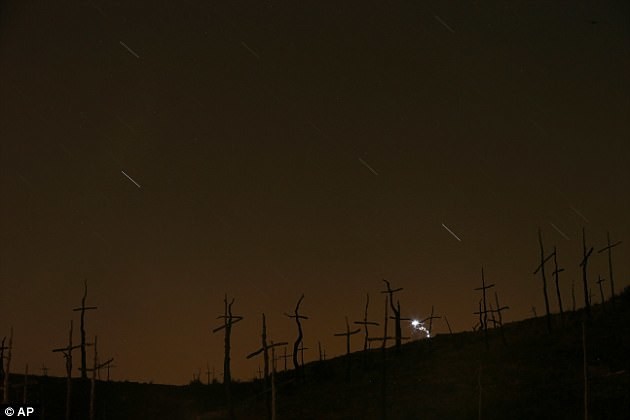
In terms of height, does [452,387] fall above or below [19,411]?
above

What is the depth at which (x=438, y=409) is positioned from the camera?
41969mm

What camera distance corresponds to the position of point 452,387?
4625 cm

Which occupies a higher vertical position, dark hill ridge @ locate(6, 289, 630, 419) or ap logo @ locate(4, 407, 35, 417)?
dark hill ridge @ locate(6, 289, 630, 419)

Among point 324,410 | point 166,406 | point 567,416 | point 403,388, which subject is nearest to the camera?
point 567,416

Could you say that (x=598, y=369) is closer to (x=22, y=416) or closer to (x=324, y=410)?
(x=324, y=410)

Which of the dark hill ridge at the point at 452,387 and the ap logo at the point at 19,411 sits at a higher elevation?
the dark hill ridge at the point at 452,387

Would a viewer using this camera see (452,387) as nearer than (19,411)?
No

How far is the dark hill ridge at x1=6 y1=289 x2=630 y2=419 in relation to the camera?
4047 centimetres

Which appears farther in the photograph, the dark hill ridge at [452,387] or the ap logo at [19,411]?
the dark hill ridge at [452,387]

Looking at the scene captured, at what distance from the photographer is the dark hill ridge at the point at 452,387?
40469 millimetres

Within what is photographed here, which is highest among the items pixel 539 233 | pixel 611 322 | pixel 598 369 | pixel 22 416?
pixel 539 233

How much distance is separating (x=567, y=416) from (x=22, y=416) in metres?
24.1

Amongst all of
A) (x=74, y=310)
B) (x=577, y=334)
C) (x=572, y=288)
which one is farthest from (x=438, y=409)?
(x=572, y=288)

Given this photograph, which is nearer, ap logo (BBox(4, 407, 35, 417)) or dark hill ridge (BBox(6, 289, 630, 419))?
ap logo (BBox(4, 407, 35, 417))
